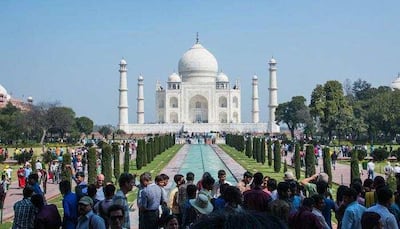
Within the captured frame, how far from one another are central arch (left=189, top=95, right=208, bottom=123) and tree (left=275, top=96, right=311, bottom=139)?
12.6 m

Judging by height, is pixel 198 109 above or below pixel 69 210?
above

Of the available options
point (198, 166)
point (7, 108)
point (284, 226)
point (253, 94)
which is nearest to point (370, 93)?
point (253, 94)

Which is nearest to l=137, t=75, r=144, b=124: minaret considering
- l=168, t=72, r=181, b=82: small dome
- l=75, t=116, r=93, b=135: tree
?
l=168, t=72, r=181, b=82: small dome

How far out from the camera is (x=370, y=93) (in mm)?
61281

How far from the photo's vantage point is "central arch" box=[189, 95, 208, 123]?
226ft

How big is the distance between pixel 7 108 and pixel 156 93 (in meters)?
20.7

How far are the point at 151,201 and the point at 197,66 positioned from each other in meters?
62.4

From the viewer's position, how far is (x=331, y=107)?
3956 cm

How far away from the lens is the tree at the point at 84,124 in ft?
191

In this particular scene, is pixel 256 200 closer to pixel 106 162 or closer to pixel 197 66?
pixel 106 162

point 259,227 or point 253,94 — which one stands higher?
point 253,94

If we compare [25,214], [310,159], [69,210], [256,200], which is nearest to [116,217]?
[256,200]

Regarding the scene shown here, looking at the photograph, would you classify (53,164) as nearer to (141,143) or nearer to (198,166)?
(141,143)

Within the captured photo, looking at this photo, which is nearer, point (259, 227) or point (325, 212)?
point (259, 227)
